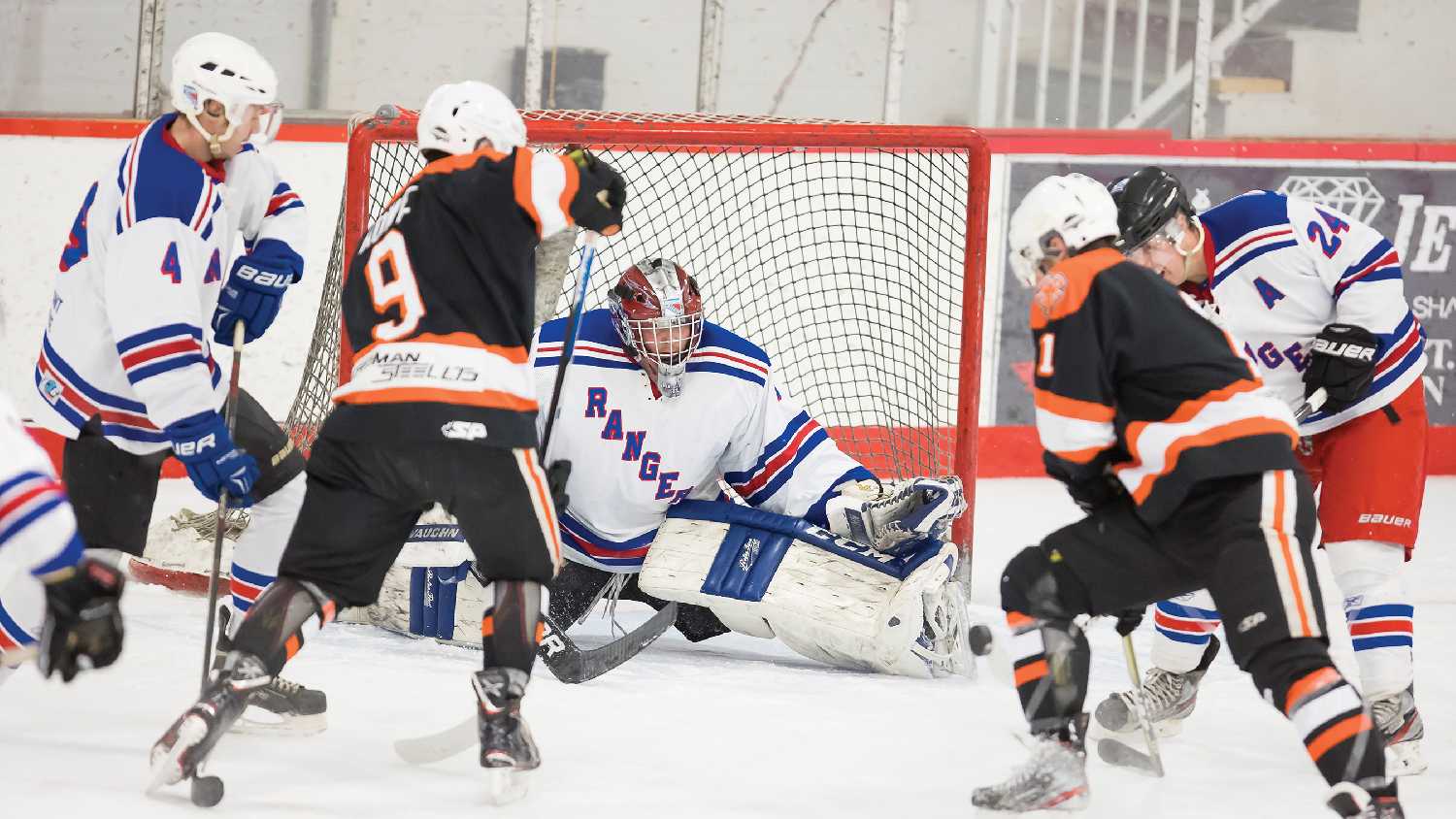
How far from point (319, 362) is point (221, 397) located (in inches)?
45.8

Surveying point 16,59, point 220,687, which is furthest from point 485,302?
point 16,59

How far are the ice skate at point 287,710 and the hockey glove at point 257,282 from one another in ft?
1.90

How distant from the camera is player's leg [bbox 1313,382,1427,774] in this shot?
2955 mm

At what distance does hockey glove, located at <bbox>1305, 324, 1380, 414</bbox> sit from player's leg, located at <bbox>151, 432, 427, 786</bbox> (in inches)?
64.5

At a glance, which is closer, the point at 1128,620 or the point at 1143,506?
the point at 1143,506

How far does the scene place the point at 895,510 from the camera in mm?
3523

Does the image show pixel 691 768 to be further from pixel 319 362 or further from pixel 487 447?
pixel 319 362

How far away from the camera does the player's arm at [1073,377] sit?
2.41 meters

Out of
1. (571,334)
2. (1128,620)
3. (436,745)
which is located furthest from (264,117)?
(1128,620)

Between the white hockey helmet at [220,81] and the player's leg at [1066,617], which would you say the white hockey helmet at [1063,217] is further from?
the white hockey helmet at [220,81]

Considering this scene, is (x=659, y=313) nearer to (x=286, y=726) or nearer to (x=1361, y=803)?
(x=286, y=726)

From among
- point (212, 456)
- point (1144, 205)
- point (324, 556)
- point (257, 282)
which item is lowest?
point (324, 556)

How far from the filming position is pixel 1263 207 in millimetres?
3135

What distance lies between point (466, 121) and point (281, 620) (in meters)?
0.85
